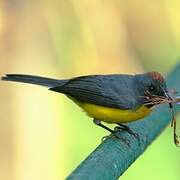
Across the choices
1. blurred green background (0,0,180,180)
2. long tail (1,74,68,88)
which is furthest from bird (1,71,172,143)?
blurred green background (0,0,180,180)

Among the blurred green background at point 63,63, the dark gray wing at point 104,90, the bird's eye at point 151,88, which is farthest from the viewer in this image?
the blurred green background at point 63,63

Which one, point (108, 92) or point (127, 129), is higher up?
point (108, 92)

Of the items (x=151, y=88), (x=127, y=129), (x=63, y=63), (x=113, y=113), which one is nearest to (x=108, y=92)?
(x=113, y=113)

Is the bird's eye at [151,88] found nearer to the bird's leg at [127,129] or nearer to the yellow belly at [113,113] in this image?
the yellow belly at [113,113]

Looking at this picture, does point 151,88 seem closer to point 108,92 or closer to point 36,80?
point 108,92

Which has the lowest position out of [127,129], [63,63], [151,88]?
[127,129]

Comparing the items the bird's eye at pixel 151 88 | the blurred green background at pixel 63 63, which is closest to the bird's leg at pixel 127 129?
the bird's eye at pixel 151 88

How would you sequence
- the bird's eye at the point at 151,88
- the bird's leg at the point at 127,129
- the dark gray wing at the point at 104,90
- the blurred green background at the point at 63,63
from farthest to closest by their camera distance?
1. the blurred green background at the point at 63,63
2. the dark gray wing at the point at 104,90
3. the bird's eye at the point at 151,88
4. the bird's leg at the point at 127,129
